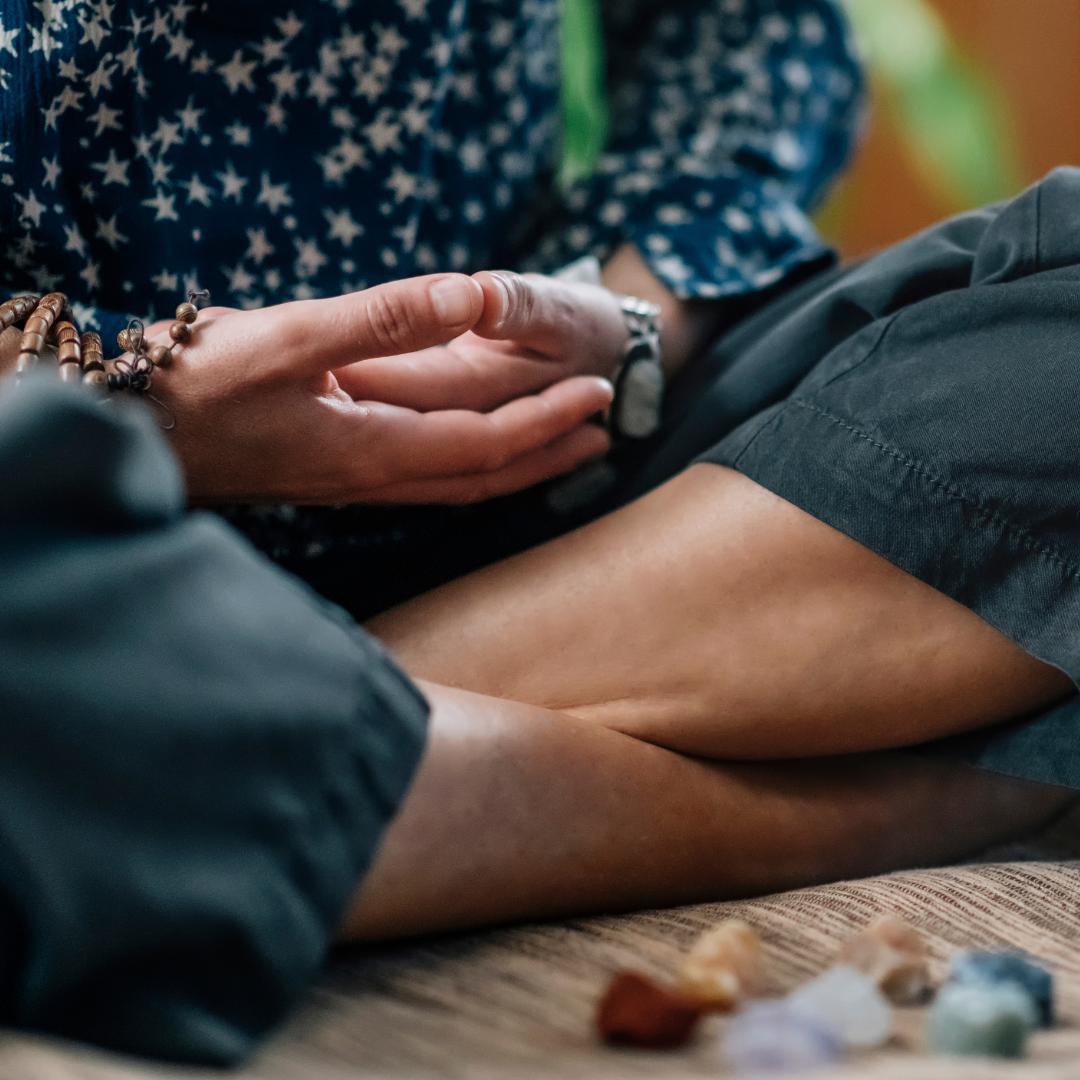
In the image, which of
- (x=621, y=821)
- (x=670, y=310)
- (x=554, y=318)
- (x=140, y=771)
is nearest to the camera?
(x=140, y=771)

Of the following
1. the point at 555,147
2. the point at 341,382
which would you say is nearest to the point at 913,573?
the point at 341,382

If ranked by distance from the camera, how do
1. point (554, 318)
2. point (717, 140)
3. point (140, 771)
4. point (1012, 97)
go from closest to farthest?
point (140, 771) → point (554, 318) → point (717, 140) → point (1012, 97)

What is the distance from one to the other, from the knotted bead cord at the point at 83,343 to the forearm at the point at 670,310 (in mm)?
295

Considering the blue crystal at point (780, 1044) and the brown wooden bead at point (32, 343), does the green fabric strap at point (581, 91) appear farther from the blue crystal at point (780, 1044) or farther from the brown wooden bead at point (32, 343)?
the blue crystal at point (780, 1044)

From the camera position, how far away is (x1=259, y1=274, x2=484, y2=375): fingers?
438 mm

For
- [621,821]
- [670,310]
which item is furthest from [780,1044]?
[670,310]

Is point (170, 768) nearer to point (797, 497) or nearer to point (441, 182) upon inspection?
point (797, 497)

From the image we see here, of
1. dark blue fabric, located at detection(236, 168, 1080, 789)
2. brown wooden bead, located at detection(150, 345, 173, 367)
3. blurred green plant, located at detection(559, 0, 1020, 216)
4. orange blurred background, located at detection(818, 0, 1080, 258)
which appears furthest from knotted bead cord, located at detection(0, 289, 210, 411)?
blurred green plant, located at detection(559, 0, 1020, 216)

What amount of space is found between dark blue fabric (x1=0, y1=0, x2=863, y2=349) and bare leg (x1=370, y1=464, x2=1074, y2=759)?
Result: 0.22 metres

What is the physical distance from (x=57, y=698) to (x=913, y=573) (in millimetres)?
355

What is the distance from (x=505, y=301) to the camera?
470mm

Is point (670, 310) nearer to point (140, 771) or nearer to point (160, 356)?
point (160, 356)

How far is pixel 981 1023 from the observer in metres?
0.29

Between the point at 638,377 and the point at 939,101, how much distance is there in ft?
3.46
